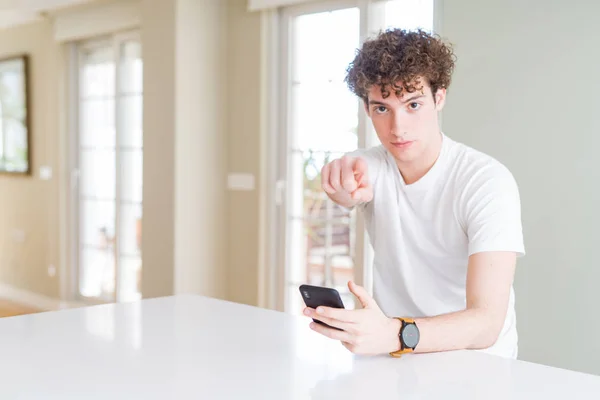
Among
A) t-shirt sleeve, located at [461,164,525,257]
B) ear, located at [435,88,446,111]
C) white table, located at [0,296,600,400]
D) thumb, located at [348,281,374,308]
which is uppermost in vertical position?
ear, located at [435,88,446,111]

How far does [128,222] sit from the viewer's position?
551 centimetres

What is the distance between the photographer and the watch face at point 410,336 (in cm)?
141

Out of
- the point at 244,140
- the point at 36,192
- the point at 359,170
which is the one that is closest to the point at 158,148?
the point at 244,140

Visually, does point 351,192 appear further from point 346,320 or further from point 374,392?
point 374,392

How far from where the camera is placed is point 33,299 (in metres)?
6.29

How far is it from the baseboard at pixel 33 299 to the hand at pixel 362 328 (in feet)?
15.9

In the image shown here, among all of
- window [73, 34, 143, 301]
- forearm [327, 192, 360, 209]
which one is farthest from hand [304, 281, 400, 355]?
window [73, 34, 143, 301]

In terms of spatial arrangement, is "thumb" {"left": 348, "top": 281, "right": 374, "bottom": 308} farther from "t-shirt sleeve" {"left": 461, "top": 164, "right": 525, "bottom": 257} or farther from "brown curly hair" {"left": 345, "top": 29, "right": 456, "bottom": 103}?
"brown curly hair" {"left": 345, "top": 29, "right": 456, "bottom": 103}

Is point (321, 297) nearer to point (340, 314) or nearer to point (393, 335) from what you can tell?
point (340, 314)

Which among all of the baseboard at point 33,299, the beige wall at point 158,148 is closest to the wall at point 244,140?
the beige wall at point 158,148

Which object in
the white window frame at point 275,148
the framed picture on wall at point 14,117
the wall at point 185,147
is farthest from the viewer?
the framed picture on wall at point 14,117

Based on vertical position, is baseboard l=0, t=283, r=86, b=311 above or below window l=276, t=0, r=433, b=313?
below

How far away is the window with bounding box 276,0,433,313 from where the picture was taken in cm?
401

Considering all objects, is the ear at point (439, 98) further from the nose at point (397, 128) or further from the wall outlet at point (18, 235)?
the wall outlet at point (18, 235)
